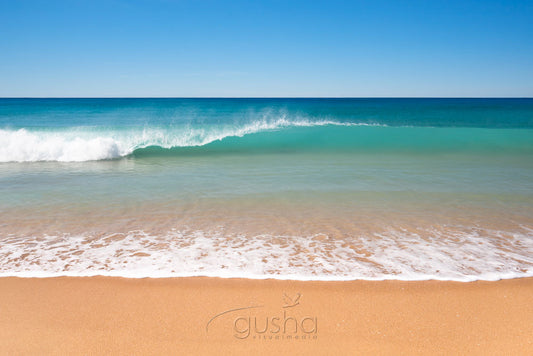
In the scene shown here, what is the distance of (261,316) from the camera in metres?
2.74

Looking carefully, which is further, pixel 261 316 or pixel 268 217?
pixel 268 217

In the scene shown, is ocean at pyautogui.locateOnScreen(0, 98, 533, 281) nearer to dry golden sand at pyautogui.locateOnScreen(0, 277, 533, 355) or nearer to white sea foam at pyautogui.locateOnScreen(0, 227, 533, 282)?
white sea foam at pyautogui.locateOnScreen(0, 227, 533, 282)

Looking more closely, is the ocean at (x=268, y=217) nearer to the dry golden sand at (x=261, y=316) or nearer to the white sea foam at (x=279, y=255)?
the white sea foam at (x=279, y=255)

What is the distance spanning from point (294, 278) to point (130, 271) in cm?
171

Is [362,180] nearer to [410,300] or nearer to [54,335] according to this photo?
[410,300]

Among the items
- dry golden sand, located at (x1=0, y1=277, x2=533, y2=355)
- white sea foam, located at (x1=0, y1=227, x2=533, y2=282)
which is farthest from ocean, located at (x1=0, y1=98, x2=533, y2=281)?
dry golden sand, located at (x1=0, y1=277, x2=533, y2=355)

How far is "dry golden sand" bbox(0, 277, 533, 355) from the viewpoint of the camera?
2412 millimetres

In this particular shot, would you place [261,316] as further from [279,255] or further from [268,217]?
[268,217]

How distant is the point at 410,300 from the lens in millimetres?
2939

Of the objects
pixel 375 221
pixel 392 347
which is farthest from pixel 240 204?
pixel 392 347

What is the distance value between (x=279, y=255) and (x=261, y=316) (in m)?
1.17

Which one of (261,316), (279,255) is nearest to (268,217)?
(279,255)

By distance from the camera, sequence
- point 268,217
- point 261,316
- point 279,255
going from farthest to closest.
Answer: point 268,217, point 279,255, point 261,316

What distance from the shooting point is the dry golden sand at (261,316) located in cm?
241
